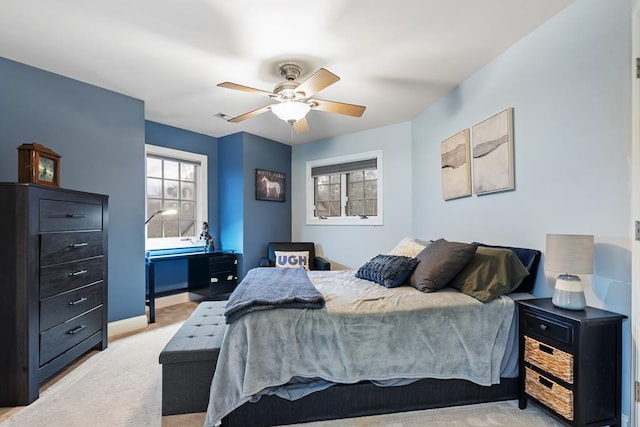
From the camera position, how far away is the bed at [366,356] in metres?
1.64

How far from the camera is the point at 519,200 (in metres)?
2.24

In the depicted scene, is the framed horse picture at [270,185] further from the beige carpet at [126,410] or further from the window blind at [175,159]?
the beige carpet at [126,410]

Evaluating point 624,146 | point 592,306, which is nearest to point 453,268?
point 592,306

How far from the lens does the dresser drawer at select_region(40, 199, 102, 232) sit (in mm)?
2117

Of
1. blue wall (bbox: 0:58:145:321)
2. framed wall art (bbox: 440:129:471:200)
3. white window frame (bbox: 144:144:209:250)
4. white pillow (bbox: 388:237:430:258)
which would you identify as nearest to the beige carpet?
blue wall (bbox: 0:58:145:321)

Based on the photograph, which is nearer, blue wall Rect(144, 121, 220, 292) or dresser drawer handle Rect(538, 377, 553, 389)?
dresser drawer handle Rect(538, 377, 553, 389)

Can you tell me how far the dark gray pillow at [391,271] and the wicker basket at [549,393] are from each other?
0.90 metres

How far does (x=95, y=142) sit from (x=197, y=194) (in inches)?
65.5

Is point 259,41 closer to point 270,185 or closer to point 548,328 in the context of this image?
point 548,328

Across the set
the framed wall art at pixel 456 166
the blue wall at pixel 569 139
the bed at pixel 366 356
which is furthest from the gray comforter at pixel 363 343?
the framed wall art at pixel 456 166

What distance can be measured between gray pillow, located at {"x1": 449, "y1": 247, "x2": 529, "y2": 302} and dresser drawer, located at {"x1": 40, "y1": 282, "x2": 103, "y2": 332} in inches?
111

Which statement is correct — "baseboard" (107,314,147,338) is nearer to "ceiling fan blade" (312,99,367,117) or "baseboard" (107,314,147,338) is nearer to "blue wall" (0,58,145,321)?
"blue wall" (0,58,145,321)

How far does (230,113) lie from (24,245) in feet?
7.67

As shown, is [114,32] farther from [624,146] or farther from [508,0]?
[624,146]
